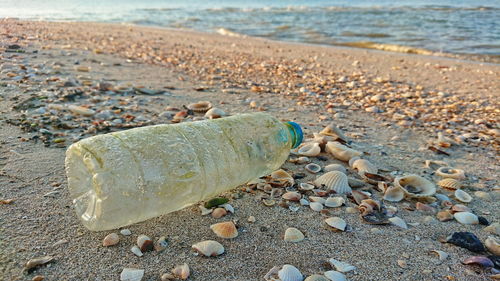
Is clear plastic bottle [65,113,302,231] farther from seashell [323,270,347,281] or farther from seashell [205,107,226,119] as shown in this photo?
seashell [205,107,226,119]

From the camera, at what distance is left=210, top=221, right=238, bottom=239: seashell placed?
173 centimetres

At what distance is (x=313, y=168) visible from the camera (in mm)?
2467

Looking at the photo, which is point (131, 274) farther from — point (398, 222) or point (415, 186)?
point (415, 186)

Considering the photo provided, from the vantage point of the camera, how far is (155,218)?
1803 mm

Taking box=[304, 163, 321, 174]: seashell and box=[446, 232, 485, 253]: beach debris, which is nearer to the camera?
box=[446, 232, 485, 253]: beach debris

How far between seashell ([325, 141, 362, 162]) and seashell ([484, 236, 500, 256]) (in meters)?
1.04

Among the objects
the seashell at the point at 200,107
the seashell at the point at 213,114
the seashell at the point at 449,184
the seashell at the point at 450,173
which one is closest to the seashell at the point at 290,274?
the seashell at the point at 449,184

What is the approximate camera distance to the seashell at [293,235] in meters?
1.74

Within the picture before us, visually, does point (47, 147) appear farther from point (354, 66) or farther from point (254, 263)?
point (354, 66)

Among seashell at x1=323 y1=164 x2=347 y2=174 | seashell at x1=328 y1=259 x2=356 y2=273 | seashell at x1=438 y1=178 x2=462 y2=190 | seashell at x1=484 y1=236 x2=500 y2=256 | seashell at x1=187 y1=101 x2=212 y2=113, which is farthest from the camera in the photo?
seashell at x1=187 y1=101 x2=212 y2=113

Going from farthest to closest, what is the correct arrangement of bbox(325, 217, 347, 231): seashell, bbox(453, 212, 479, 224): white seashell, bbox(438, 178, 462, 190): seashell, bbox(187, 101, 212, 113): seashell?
1. bbox(187, 101, 212, 113): seashell
2. bbox(438, 178, 462, 190): seashell
3. bbox(453, 212, 479, 224): white seashell
4. bbox(325, 217, 347, 231): seashell

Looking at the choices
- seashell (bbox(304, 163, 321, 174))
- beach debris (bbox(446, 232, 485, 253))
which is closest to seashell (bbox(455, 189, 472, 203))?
beach debris (bbox(446, 232, 485, 253))

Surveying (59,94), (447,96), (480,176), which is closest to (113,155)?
(480,176)

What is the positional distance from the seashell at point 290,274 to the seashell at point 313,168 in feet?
3.21
